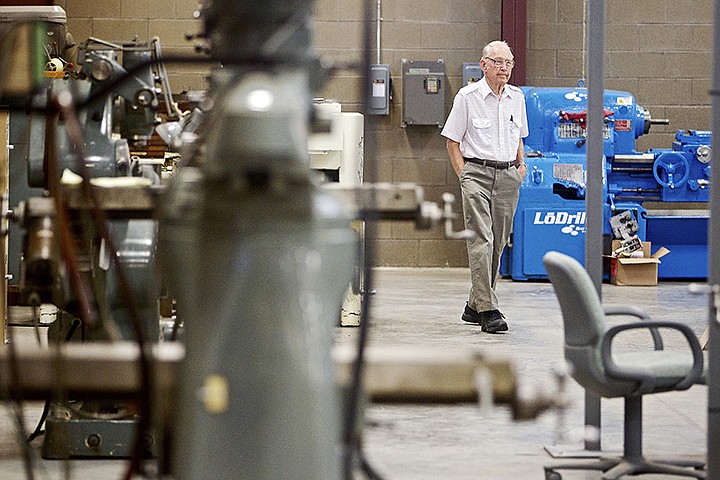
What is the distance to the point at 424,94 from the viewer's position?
9.88 meters

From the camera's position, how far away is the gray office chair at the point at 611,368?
11.8 ft

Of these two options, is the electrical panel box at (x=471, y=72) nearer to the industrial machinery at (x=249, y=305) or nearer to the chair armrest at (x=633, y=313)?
the chair armrest at (x=633, y=313)

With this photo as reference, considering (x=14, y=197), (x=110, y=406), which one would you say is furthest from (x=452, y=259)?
(x=110, y=406)

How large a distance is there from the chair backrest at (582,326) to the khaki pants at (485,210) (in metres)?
2.72

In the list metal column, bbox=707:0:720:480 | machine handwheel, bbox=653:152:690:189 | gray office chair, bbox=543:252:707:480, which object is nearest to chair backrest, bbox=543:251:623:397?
gray office chair, bbox=543:252:707:480

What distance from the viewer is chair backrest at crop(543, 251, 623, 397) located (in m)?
3.59

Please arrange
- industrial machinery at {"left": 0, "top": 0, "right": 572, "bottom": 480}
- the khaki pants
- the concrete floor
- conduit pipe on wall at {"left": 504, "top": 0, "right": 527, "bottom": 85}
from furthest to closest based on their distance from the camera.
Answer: conduit pipe on wall at {"left": 504, "top": 0, "right": 527, "bottom": 85} < the khaki pants < the concrete floor < industrial machinery at {"left": 0, "top": 0, "right": 572, "bottom": 480}

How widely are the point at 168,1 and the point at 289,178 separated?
9.17 m

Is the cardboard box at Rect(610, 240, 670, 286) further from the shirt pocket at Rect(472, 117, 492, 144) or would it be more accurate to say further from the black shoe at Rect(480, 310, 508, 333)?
the shirt pocket at Rect(472, 117, 492, 144)

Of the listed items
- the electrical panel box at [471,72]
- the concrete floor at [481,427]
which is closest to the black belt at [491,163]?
the concrete floor at [481,427]

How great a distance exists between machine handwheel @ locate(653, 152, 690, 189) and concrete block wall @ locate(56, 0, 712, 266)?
108 cm

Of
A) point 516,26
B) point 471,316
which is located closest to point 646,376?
point 471,316

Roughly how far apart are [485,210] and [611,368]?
292cm

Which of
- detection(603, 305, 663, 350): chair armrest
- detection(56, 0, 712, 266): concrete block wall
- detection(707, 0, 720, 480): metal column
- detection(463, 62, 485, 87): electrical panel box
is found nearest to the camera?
detection(707, 0, 720, 480): metal column
